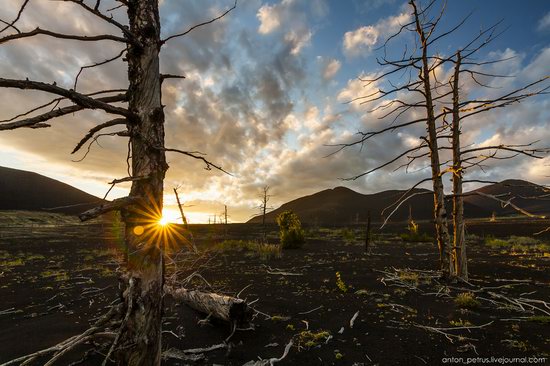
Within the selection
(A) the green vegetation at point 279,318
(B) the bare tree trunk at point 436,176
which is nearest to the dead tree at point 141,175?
(A) the green vegetation at point 279,318

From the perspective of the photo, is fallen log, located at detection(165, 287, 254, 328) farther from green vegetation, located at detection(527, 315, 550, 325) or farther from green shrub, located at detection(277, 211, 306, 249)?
green shrub, located at detection(277, 211, 306, 249)

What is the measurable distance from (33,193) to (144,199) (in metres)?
154

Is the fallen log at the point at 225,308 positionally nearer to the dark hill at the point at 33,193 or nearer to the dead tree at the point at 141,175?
the dead tree at the point at 141,175

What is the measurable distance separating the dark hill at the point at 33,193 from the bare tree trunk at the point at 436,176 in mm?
119079

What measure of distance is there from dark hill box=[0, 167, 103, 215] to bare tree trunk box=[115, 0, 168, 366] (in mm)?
121060

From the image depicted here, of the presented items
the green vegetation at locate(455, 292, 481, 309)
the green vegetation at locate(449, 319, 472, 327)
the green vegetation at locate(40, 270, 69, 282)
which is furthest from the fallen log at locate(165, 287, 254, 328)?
the green vegetation at locate(40, 270, 69, 282)

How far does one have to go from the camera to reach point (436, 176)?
32.5 feet

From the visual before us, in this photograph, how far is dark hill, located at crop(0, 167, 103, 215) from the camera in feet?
370

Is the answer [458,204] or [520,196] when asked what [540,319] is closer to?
[520,196]

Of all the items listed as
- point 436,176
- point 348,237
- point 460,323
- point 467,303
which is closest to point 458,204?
point 436,176

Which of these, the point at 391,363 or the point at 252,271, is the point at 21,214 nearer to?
the point at 252,271

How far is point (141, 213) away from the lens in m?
3.17

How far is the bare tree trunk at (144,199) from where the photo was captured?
3061mm

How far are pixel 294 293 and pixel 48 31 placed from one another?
9179 millimetres
